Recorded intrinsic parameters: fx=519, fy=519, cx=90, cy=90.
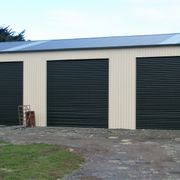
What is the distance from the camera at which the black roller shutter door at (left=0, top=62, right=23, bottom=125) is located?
85.4 feet

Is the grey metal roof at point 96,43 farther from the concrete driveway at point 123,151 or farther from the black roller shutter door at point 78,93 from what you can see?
the concrete driveway at point 123,151

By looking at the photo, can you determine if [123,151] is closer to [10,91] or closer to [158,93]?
[158,93]

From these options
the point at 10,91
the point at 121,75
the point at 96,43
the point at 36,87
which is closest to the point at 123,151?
the point at 121,75

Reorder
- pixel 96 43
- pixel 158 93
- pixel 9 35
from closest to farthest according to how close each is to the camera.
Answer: pixel 158 93 < pixel 96 43 < pixel 9 35

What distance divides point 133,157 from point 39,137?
21.5 feet

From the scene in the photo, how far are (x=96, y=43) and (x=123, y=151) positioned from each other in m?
11.7

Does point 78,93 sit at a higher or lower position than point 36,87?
lower

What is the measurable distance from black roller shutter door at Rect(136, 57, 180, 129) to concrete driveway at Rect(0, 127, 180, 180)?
1.06 meters

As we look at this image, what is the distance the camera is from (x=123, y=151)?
14859 millimetres

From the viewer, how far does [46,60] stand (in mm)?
25250

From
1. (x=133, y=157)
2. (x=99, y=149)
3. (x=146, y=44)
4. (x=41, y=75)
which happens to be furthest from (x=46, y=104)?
(x=133, y=157)

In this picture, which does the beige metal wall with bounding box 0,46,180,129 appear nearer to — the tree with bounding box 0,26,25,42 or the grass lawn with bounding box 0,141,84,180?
the grass lawn with bounding box 0,141,84,180

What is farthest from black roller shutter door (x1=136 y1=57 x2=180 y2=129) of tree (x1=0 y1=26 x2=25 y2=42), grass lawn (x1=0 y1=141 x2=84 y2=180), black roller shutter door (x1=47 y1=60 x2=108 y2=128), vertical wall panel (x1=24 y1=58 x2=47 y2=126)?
tree (x1=0 y1=26 x2=25 y2=42)

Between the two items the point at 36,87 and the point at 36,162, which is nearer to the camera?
the point at 36,162
